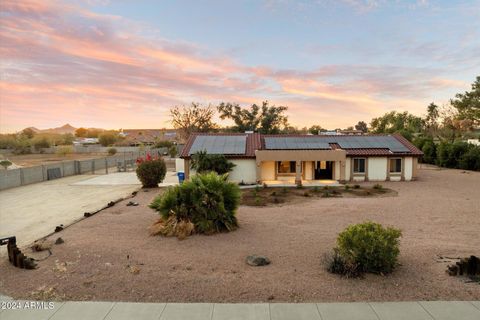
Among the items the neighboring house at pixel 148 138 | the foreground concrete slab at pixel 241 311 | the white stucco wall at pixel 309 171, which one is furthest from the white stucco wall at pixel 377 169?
the neighboring house at pixel 148 138

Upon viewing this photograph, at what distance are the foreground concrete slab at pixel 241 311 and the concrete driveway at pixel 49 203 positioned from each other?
7.63 meters

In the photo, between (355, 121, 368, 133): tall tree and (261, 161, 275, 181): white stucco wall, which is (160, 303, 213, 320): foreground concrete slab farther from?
(355, 121, 368, 133): tall tree

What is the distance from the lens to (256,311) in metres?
5.27

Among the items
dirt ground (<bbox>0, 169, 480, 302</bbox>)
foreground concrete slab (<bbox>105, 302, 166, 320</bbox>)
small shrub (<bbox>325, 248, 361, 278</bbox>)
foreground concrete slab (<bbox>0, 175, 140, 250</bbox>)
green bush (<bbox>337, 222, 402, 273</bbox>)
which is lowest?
foreground concrete slab (<bbox>0, 175, 140, 250</bbox>)

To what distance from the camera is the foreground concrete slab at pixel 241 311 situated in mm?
5078

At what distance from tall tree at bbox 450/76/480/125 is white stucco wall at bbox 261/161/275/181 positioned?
3073cm

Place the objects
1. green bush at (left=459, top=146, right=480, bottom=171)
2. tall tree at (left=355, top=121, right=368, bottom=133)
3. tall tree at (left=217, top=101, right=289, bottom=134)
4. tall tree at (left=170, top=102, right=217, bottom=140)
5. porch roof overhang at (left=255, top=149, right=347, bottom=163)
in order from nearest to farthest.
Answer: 1. porch roof overhang at (left=255, top=149, right=347, bottom=163)
2. green bush at (left=459, top=146, right=480, bottom=171)
3. tall tree at (left=217, top=101, right=289, bottom=134)
4. tall tree at (left=170, top=102, right=217, bottom=140)
5. tall tree at (left=355, top=121, right=368, bottom=133)

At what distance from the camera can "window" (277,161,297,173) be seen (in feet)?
81.8

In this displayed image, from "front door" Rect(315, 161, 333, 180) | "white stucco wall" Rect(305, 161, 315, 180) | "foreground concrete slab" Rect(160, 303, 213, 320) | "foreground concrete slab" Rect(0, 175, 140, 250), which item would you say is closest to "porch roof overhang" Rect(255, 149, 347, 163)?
"white stucco wall" Rect(305, 161, 315, 180)

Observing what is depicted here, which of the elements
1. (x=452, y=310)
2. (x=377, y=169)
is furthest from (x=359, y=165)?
(x=452, y=310)

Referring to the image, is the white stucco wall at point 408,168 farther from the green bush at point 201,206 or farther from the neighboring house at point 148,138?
the neighboring house at point 148,138

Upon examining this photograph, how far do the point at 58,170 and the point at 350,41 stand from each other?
96.1ft

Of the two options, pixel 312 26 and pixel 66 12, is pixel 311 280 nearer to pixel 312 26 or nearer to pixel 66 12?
pixel 66 12

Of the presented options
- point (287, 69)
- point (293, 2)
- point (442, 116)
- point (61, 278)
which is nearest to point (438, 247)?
point (61, 278)
